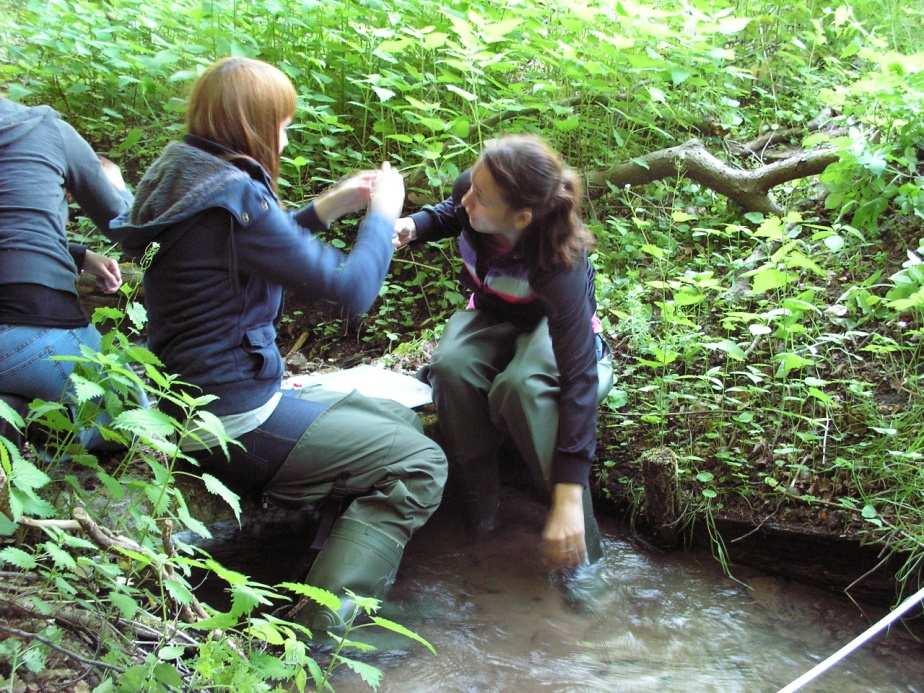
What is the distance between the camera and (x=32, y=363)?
228cm

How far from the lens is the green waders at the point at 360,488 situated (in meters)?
2.31

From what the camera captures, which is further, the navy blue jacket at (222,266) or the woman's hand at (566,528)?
the woman's hand at (566,528)

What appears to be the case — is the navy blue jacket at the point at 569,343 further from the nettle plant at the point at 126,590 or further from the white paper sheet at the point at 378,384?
the nettle plant at the point at 126,590

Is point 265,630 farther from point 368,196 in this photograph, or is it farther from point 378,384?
point 378,384

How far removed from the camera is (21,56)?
5.29m

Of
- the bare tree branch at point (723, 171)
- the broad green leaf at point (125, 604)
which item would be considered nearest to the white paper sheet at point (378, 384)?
the broad green leaf at point (125, 604)

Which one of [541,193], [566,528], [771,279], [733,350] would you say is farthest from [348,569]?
[771,279]

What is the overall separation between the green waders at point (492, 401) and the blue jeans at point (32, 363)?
3.94 ft

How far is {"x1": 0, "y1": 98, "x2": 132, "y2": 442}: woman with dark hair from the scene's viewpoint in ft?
7.52

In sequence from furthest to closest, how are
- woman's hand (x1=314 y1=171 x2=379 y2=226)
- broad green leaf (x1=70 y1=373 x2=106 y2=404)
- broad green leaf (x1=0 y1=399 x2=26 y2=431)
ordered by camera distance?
woman's hand (x1=314 y1=171 x2=379 y2=226), broad green leaf (x1=70 y1=373 x2=106 y2=404), broad green leaf (x1=0 y1=399 x2=26 y2=431)

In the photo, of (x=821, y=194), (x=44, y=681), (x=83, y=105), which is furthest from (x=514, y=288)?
(x=83, y=105)

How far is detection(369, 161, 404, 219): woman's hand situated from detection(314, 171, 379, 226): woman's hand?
23 millimetres

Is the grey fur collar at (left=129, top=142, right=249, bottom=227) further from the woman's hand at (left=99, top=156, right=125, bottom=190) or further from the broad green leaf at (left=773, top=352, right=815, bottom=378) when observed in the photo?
the broad green leaf at (left=773, top=352, right=815, bottom=378)

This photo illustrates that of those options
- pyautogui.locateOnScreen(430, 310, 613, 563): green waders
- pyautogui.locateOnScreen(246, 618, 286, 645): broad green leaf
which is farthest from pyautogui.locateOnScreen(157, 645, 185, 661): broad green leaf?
pyautogui.locateOnScreen(430, 310, 613, 563): green waders
